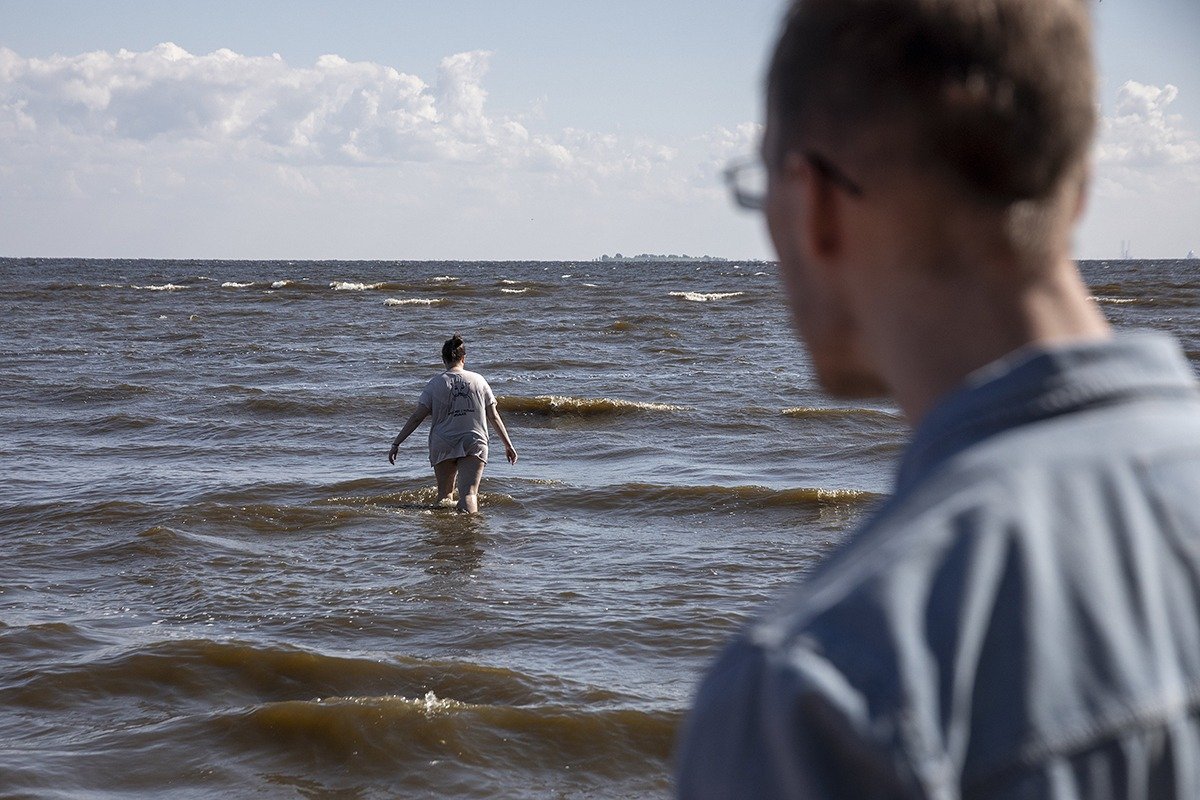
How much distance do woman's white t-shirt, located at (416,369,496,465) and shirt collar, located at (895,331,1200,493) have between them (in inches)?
393

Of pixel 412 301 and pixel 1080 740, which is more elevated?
pixel 1080 740

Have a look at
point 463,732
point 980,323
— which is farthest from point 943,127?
point 463,732

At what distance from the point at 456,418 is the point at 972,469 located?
33.2 feet

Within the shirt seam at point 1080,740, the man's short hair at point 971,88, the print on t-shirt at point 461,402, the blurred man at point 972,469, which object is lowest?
the print on t-shirt at point 461,402

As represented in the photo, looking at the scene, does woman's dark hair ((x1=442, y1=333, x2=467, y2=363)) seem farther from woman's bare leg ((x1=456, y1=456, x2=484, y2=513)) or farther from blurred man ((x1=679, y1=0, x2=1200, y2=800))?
blurred man ((x1=679, y1=0, x2=1200, y2=800))

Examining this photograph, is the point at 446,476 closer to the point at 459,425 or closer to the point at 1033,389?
the point at 459,425

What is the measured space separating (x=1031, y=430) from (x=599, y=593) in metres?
7.24

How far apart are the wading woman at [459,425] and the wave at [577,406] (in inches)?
218

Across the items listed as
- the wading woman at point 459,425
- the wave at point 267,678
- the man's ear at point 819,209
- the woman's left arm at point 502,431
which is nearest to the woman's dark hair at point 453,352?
the wading woman at point 459,425

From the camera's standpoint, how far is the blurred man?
876mm

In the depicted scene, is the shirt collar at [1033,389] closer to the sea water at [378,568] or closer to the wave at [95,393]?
the sea water at [378,568]

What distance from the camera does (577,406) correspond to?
16.9 m

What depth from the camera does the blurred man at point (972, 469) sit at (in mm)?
876

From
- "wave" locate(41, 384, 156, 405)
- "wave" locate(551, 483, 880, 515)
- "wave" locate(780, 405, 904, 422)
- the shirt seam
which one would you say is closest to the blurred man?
the shirt seam
